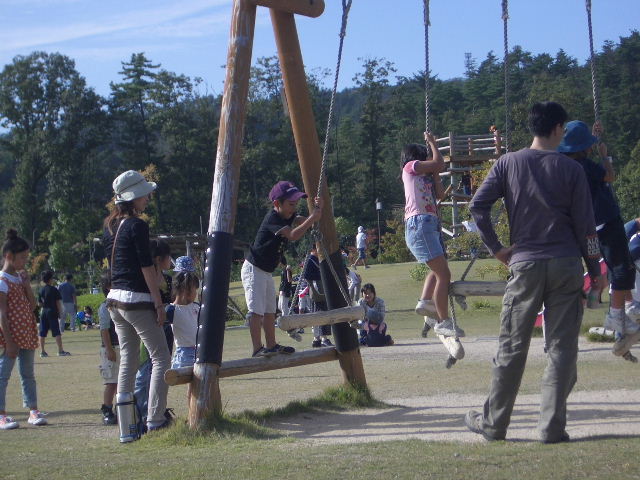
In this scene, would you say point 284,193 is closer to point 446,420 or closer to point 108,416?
point 446,420

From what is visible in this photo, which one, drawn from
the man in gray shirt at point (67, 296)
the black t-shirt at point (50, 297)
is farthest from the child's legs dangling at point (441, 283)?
the man in gray shirt at point (67, 296)

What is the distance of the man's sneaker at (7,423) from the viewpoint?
9180 mm

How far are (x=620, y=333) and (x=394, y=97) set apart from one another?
8146 cm

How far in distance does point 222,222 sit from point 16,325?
3150 mm

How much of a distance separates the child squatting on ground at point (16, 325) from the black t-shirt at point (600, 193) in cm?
602

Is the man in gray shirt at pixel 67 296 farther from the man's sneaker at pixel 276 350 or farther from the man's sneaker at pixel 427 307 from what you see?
the man's sneaker at pixel 427 307

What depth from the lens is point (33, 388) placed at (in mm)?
9508

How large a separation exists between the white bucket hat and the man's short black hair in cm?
352

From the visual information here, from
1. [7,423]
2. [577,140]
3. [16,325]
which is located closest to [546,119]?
[577,140]

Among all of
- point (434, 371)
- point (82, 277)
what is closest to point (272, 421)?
point (434, 371)

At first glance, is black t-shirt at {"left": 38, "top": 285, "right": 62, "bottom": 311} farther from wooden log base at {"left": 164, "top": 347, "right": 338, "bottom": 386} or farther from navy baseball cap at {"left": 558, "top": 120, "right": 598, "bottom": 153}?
navy baseball cap at {"left": 558, "top": 120, "right": 598, "bottom": 153}

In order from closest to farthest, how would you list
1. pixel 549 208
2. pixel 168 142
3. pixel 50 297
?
pixel 549 208
pixel 50 297
pixel 168 142

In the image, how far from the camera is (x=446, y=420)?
760cm

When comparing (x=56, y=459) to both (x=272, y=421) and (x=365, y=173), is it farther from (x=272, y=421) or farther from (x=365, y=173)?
(x=365, y=173)
